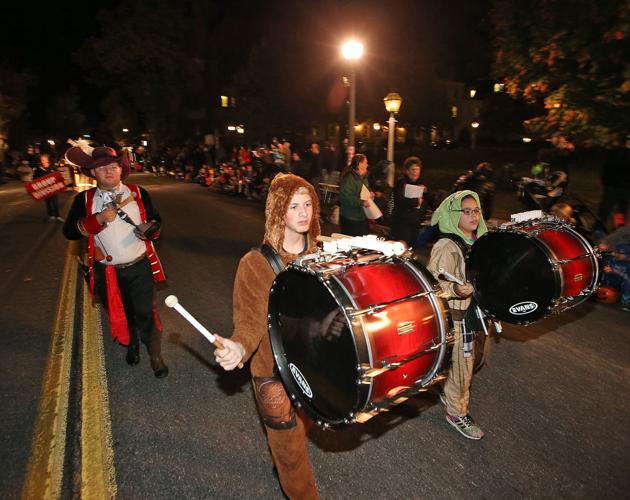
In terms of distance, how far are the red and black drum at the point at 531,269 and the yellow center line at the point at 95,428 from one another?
8.68 ft

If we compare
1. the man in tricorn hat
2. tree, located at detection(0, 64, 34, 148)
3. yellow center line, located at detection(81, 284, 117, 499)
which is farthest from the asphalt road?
tree, located at detection(0, 64, 34, 148)

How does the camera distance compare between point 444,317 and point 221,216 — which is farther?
point 221,216

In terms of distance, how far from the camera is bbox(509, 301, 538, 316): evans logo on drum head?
10.2 ft

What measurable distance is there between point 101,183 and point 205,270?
13.5 ft

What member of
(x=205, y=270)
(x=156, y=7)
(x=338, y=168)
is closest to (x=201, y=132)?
(x=156, y=7)

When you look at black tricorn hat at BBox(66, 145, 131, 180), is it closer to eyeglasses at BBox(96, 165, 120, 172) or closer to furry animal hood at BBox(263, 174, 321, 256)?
eyeglasses at BBox(96, 165, 120, 172)

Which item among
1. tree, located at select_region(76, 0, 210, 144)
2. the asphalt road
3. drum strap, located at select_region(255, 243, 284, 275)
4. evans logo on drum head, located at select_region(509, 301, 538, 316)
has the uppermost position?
tree, located at select_region(76, 0, 210, 144)

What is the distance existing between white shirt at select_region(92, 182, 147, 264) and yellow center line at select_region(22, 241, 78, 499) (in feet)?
3.80

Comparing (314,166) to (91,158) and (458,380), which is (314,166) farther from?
(458,380)

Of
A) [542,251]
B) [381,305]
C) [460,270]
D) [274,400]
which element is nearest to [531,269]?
[542,251]

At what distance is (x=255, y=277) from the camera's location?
2367mm

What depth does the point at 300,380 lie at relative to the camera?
217 cm

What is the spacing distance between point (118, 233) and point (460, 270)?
2.77 m

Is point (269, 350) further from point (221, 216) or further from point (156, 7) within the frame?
point (156, 7)
